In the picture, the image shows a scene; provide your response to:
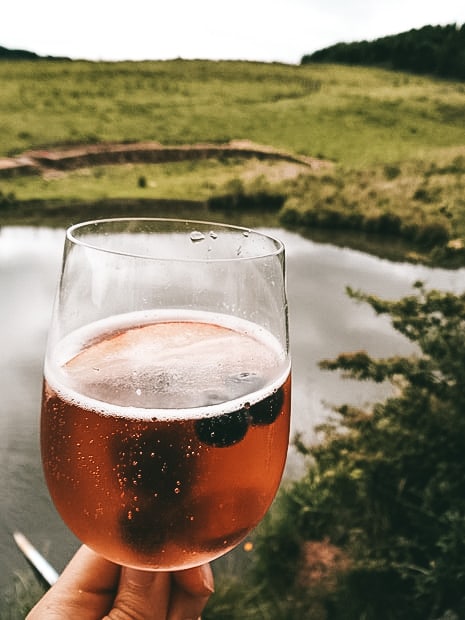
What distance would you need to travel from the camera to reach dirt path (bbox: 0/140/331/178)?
10657 mm

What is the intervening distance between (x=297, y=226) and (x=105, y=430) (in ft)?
22.2

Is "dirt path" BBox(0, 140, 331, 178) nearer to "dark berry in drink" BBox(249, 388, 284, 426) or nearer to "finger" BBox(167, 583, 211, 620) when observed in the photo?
"finger" BBox(167, 583, 211, 620)

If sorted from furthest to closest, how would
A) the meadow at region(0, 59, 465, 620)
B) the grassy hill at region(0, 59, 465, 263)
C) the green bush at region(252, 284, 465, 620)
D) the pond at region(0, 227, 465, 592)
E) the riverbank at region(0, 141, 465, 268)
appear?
the grassy hill at region(0, 59, 465, 263) → the meadow at region(0, 59, 465, 620) → the riverbank at region(0, 141, 465, 268) → the pond at region(0, 227, 465, 592) → the green bush at region(252, 284, 465, 620)

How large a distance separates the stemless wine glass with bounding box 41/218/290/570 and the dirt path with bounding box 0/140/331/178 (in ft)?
34.0

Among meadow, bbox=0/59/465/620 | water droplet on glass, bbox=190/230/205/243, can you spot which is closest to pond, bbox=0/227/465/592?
meadow, bbox=0/59/465/620

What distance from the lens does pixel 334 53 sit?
14.6m

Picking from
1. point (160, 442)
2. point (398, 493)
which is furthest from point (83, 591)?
point (398, 493)

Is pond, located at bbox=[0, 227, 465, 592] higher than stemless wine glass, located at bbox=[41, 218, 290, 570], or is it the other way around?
stemless wine glass, located at bbox=[41, 218, 290, 570]

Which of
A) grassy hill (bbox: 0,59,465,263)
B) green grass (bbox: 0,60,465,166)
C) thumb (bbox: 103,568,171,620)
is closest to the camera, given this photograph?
thumb (bbox: 103,568,171,620)

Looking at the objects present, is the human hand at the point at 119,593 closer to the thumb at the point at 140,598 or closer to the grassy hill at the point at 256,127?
the thumb at the point at 140,598

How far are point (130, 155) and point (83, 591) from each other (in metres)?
11.9

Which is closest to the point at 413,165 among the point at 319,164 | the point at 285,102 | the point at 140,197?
the point at 319,164

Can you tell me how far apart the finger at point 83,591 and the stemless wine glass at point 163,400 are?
254 millimetres

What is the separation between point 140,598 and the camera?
0.87 meters
